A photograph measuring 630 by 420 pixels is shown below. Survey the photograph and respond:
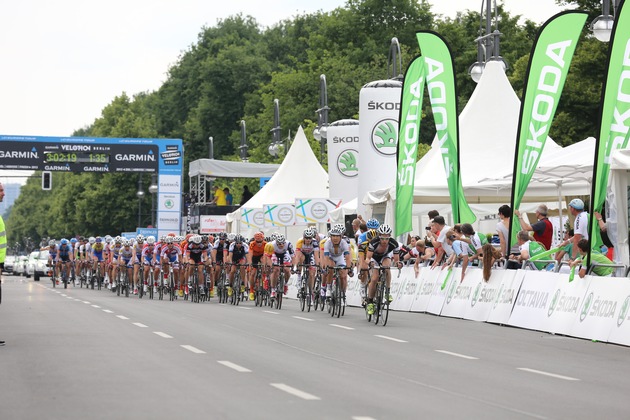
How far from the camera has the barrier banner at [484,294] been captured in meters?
21.2

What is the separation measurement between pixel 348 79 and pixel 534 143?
5296 cm

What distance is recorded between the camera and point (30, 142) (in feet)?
213

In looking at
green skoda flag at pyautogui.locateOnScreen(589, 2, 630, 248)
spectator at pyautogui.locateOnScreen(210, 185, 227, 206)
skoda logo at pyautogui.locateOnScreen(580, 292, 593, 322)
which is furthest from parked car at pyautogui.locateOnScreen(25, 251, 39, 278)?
skoda logo at pyautogui.locateOnScreen(580, 292, 593, 322)

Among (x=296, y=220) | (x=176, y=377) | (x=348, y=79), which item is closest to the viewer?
(x=176, y=377)

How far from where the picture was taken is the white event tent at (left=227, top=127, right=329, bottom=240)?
47.1m

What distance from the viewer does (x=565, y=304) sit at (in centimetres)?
1839

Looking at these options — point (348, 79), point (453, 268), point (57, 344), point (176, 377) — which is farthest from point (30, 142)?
point (176, 377)

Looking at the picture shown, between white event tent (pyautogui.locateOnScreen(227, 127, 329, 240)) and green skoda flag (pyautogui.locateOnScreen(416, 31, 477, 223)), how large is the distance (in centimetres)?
1998

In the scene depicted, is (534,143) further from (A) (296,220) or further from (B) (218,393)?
(A) (296,220)

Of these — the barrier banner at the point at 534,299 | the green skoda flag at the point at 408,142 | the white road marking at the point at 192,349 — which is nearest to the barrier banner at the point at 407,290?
the green skoda flag at the point at 408,142

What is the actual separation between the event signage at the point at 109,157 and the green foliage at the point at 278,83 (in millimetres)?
8373

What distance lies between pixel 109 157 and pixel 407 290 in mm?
43233

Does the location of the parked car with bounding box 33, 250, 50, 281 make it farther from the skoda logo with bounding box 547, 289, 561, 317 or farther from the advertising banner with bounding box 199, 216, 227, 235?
the skoda logo with bounding box 547, 289, 561, 317

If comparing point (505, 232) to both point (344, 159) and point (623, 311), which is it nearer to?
point (623, 311)
